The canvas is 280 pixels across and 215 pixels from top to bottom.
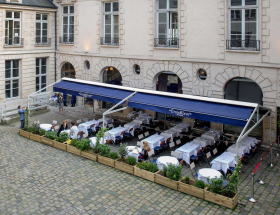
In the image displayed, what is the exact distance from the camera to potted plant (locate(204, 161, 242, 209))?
10.4 meters

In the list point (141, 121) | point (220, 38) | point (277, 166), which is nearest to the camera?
point (277, 166)

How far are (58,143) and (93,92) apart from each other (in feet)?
11.2

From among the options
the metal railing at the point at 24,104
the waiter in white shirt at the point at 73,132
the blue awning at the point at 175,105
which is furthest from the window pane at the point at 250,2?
the metal railing at the point at 24,104

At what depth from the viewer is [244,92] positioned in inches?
656

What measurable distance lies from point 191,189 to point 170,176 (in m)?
0.90

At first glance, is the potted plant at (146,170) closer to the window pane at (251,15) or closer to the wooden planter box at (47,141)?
the wooden planter box at (47,141)

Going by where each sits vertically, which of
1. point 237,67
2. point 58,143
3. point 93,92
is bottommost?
point 58,143

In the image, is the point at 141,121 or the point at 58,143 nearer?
the point at 58,143

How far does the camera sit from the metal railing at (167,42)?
1819 cm

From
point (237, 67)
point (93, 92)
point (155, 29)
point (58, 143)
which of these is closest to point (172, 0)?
point (155, 29)

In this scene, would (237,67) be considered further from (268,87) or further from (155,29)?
Result: (155,29)

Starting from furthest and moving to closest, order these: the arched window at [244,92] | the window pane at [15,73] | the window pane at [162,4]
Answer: the window pane at [15,73], the window pane at [162,4], the arched window at [244,92]

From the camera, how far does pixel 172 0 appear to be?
18.2 m

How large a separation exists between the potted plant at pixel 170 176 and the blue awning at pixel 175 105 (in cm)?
300
